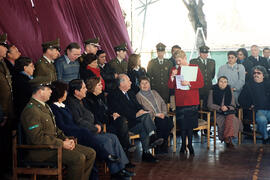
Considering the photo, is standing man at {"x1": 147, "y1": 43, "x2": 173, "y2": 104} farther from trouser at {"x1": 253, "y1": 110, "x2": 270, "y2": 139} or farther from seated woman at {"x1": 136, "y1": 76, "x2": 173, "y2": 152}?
trouser at {"x1": 253, "y1": 110, "x2": 270, "y2": 139}

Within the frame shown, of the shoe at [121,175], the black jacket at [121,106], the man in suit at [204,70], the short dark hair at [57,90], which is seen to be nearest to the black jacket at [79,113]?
the short dark hair at [57,90]

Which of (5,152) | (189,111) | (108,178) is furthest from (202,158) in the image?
(5,152)

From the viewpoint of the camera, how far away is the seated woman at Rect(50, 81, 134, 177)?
373 centimetres

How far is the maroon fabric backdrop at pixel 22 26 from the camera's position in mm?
4551

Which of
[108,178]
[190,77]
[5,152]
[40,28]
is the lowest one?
[108,178]

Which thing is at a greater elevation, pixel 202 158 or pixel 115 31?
pixel 115 31

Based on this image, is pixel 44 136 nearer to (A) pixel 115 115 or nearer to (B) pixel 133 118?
(A) pixel 115 115

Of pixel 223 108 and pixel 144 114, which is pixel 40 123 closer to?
pixel 144 114

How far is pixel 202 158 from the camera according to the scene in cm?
513

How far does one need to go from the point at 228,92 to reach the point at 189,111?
1.02m

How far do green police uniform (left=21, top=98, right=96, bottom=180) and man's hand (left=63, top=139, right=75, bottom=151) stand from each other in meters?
0.04

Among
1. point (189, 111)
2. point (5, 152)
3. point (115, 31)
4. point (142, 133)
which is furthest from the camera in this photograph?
point (115, 31)

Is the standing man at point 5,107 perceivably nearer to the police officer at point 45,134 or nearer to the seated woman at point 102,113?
the police officer at point 45,134

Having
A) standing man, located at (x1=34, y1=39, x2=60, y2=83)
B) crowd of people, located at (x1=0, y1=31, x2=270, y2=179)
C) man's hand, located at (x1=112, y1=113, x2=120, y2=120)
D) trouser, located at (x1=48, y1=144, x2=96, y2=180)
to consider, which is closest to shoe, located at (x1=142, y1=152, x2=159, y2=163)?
crowd of people, located at (x1=0, y1=31, x2=270, y2=179)
